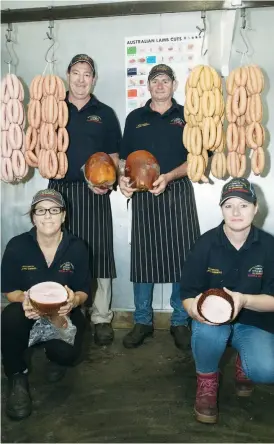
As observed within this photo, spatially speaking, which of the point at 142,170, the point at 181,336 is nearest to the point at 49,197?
the point at 142,170

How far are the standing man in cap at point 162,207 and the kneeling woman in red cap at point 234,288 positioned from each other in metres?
0.79

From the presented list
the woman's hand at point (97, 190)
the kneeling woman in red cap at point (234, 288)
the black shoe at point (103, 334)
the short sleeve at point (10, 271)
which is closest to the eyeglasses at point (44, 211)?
the short sleeve at point (10, 271)

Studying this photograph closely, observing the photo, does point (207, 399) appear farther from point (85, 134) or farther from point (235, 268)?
point (85, 134)

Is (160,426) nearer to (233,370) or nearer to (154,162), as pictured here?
(233,370)

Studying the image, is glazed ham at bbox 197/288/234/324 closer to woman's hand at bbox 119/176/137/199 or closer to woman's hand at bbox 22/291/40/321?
woman's hand at bbox 22/291/40/321

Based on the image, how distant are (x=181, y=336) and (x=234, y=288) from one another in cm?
94

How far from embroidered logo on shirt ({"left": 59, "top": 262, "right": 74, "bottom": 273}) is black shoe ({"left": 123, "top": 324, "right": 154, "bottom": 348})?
84cm

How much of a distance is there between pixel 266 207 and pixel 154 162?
1058mm

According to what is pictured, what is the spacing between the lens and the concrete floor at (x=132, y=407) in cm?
208

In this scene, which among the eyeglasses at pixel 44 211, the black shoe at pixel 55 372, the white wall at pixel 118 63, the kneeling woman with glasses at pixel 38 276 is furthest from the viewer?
the white wall at pixel 118 63

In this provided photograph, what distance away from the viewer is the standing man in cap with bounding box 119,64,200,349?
300 centimetres

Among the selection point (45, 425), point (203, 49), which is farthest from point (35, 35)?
point (45, 425)

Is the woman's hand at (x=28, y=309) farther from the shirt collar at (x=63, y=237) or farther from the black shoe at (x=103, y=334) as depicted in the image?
the black shoe at (x=103, y=334)

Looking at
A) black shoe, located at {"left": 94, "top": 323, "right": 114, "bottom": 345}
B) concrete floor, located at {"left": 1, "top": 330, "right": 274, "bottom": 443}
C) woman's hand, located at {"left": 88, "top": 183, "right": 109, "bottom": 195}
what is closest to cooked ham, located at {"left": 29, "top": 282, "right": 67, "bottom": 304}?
concrete floor, located at {"left": 1, "top": 330, "right": 274, "bottom": 443}
